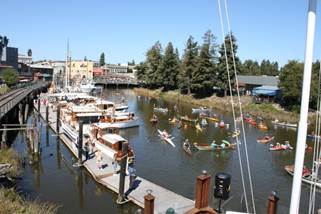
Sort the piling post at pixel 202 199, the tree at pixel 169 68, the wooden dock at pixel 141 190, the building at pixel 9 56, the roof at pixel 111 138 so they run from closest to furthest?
the piling post at pixel 202 199 < the wooden dock at pixel 141 190 < the roof at pixel 111 138 < the tree at pixel 169 68 < the building at pixel 9 56

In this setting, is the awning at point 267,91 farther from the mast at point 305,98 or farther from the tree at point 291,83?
the mast at point 305,98

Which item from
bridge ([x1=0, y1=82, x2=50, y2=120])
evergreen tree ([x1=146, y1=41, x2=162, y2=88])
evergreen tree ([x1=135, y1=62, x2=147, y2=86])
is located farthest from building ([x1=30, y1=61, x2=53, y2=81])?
bridge ([x1=0, y1=82, x2=50, y2=120])

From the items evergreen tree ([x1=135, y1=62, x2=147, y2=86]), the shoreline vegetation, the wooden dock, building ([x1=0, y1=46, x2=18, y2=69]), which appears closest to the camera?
the shoreline vegetation

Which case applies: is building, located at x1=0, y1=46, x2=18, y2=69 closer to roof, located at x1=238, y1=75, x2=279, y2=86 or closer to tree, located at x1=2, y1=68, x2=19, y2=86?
tree, located at x1=2, y1=68, x2=19, y2=86

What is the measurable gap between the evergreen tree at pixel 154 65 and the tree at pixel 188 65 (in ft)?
37.3

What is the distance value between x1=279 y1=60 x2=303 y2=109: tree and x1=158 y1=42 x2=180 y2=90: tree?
36.1 metres

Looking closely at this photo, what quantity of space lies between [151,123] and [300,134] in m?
46.5

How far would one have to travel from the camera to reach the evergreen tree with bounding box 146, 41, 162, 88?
331 ft

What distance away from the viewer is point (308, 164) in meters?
31.6

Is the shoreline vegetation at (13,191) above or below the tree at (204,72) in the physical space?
Result: below

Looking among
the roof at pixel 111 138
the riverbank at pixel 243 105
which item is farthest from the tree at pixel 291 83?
the roof at pixel 111 138

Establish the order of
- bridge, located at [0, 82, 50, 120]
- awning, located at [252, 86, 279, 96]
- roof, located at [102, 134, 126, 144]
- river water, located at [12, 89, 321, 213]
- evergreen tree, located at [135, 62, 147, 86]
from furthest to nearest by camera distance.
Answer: evergreen tree, located at [135, 62, 147, 86], awning, located at [252, 86, 279, 96], bridge, located at [0, 82, 50, 120], roof, located at [102, 134, 126, 144], river water, located at [12, 89, 321, 213]

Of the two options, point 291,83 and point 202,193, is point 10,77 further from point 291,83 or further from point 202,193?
point 202,193

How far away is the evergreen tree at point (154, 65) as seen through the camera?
100938mm
